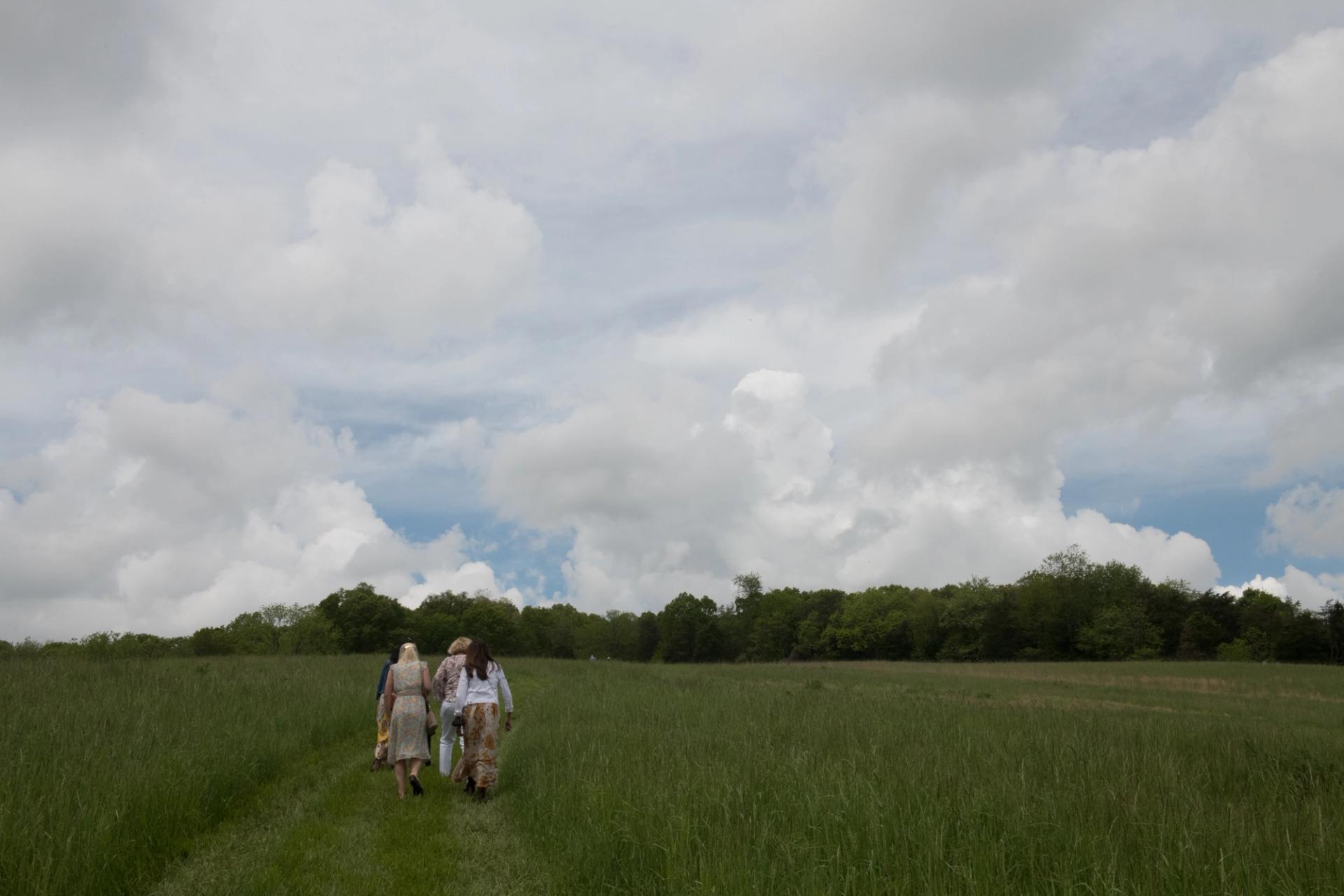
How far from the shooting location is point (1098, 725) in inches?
536

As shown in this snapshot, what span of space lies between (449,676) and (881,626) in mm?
110435

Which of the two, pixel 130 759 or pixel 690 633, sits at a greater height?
pixel 130 759

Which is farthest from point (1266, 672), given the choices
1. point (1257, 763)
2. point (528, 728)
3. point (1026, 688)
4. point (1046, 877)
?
point (1046, 877)

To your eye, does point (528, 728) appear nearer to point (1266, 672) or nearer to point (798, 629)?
point (1266, 672)

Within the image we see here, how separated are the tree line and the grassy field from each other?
53.3 metres

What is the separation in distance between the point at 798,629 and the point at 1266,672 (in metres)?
85.1

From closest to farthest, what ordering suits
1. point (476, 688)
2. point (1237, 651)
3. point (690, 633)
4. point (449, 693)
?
1. point (476, 688)
2. point (449, 693)
3. point (1237, 651)
4. point (690, 633)

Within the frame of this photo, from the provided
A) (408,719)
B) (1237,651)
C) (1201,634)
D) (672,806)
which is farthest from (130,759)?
(1201,634)

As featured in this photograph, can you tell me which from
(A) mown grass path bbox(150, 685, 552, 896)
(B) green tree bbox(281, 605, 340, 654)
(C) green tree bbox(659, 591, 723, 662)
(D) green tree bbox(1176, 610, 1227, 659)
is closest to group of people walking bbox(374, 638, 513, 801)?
(A) mown grass path bbox(150, 685, 552, 896)

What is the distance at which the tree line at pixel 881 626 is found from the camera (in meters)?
87.9

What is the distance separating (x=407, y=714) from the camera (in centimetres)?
1024

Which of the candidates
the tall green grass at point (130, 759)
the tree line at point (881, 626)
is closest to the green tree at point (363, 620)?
the tree line at point (881, 626)

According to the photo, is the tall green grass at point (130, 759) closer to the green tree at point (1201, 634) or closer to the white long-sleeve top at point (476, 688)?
the white long-sleeve top at point (476, 688)

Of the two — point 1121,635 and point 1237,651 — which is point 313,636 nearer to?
point 1121,635
